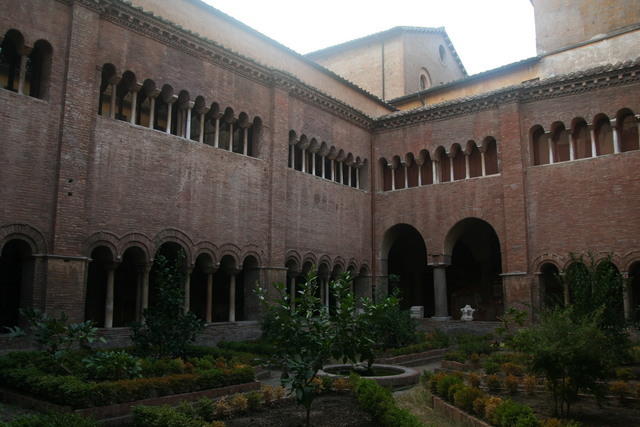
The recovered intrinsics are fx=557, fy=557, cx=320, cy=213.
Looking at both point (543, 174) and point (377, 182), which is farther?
point (377, 182)

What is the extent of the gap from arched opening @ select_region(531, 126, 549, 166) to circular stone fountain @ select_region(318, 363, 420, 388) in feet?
36.8

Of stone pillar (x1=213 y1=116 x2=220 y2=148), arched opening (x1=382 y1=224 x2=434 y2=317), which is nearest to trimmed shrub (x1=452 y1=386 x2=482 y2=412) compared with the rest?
stone pillar (x1=213 y1=116 x2=220 y2=148)

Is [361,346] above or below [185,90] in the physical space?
below

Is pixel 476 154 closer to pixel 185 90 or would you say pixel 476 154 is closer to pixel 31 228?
pixel 185 90

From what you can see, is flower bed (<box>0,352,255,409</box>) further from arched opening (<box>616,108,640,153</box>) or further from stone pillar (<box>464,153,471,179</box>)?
arched opening (<box>616,108,640,153</box>)

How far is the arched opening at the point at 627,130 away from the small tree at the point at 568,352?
12727mm

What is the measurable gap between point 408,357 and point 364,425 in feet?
25.8

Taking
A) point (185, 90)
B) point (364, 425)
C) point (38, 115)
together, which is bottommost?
point (364, 425)

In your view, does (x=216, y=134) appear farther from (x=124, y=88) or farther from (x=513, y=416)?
(x=513, y=416)

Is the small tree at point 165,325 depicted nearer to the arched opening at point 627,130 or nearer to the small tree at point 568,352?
the small tree at point 568,352

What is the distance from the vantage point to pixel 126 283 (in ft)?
62.3

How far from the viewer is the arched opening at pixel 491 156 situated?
2256 cm

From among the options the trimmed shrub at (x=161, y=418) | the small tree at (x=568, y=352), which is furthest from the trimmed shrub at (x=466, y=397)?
the trimmed shrub at (x=161, y=418)

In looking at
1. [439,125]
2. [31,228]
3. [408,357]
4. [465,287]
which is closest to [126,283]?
[31,228]
